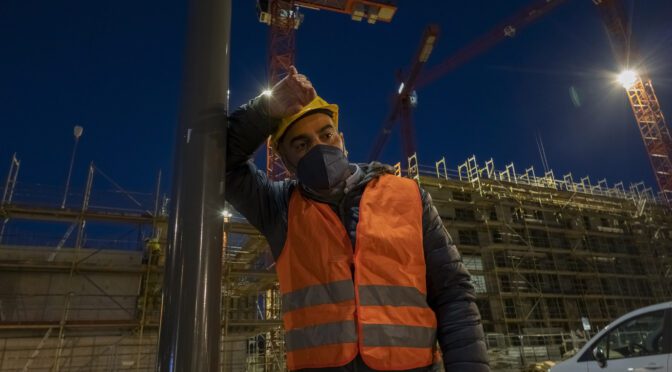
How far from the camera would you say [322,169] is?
177 cm

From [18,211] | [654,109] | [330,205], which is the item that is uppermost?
[654,109]

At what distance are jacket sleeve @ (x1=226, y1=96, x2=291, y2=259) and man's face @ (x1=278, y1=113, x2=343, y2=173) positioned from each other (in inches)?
6.1

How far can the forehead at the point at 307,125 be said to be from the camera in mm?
1876

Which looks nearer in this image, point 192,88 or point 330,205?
point 192,88

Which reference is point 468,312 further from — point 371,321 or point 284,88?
point 284,88

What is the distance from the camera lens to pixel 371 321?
58.9 inches

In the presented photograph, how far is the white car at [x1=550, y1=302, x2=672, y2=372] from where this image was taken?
4906mm

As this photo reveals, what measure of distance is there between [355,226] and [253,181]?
471 millimetres

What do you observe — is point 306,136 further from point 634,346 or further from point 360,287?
point 634,346

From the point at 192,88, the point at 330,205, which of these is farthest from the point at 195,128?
the point at 330,205

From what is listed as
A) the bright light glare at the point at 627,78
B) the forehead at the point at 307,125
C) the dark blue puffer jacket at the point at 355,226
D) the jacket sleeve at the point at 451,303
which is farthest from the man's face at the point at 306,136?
the bright light glare at the point at 627,78

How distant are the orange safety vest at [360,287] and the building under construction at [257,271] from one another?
15.5 inches

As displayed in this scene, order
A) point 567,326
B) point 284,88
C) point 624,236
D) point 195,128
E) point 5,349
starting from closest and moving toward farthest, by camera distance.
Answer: point 195,128 < point 284,88 < point 5,349 < point 567,326 < point 624,236

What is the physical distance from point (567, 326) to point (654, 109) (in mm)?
21548
